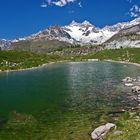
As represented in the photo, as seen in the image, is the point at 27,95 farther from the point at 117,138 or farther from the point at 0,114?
the point at 117,138

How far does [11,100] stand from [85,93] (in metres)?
19.4

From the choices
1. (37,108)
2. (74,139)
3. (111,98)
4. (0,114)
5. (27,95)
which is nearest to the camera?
(74,139)

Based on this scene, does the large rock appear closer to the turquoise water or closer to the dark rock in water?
the turquoise water

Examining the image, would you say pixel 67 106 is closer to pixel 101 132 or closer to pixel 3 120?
pixel 3 120

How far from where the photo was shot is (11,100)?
82.0 meters

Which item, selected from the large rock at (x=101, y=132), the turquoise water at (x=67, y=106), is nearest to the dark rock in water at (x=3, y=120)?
the turquoise water at (x=67, y=106)

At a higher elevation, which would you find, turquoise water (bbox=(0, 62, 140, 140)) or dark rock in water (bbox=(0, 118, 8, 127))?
turquoise water (bbox=(0, 62, 140, 140))

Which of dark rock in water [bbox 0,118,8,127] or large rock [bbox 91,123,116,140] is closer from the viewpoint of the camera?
large rock [bbox 91,123,116,140]

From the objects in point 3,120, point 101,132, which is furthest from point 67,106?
point 101,132

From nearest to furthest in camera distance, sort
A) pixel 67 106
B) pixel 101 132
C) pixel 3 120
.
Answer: pixel 101 132, pixel 3 120, pixel 67 106

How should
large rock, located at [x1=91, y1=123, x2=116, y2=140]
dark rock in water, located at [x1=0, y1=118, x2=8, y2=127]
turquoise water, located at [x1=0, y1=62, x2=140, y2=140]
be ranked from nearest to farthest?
large rock, located at [x1=91, y1=123, x2=116, y2=140] < turquoise water, located at [x1=0, y1=62, x2=140, y2=140] < dark rock in water, located at [x1=0, y1=118, x2=8, y2=127]

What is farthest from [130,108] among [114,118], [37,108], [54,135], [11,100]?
[11,100]

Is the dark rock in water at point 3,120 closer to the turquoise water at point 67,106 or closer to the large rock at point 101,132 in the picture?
the turquoise water at point 67,106

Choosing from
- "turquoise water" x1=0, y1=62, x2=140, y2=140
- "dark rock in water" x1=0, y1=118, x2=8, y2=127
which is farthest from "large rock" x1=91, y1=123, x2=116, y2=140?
"dark rock in water" x1=0, y1=118, x2=8, y2=127
